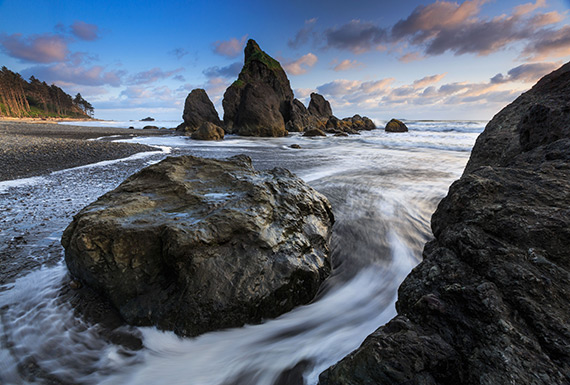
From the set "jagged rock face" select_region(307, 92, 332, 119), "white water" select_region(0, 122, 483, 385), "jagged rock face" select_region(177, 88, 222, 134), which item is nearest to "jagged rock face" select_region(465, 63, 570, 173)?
"white water" select_region(0, 122, 483, 385)

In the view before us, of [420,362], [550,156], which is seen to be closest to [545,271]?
[420,362]

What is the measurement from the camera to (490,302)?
49.8 inches

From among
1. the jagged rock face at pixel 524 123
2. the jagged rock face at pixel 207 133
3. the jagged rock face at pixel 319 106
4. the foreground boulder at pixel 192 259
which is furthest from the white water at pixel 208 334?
the jagged rock face at pixel 319 106

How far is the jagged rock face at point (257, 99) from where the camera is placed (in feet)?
92.3

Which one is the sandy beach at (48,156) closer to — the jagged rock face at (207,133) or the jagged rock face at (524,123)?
the jagged rock face at (524,123)

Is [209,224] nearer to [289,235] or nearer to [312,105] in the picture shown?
[289,235]

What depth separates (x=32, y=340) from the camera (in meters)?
2.01

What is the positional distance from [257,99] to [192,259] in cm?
2915

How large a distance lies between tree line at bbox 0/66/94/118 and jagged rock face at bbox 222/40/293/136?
44153 millimetres

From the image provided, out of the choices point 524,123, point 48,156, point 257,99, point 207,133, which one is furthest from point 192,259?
point 257,99

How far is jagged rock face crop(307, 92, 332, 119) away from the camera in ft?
195

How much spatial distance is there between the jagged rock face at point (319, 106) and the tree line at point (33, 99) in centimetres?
5737

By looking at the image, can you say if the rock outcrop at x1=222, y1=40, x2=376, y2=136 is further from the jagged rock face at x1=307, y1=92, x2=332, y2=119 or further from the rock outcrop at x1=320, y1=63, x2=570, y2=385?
the rock outcrop at x1=320, y1=63, x2=570, y2=385

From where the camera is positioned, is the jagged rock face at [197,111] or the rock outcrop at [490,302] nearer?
the rock outcrop at [490,302]
